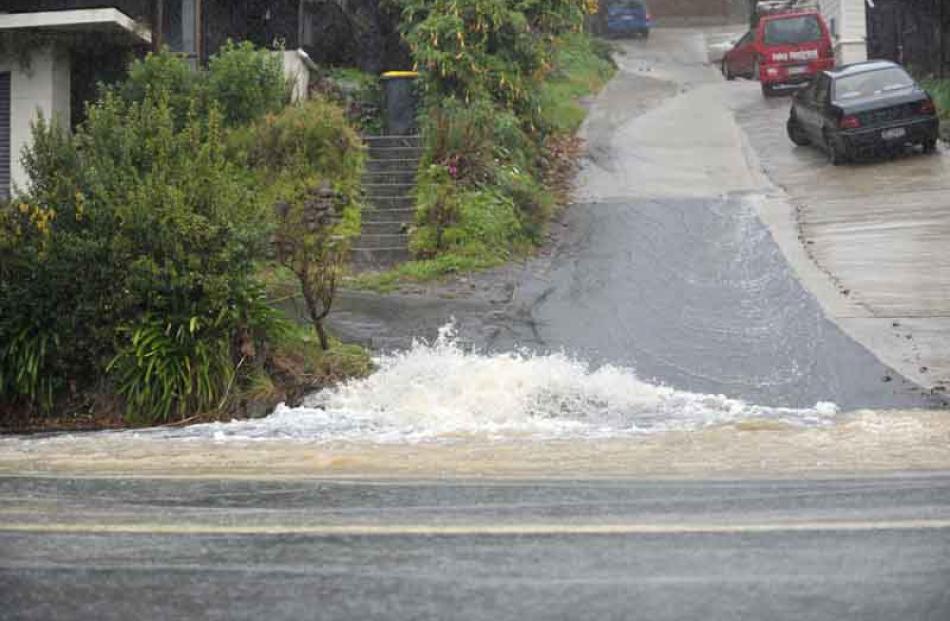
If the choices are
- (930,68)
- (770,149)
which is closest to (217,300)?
(770,149)

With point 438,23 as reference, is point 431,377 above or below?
below

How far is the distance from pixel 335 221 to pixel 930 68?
1854 centimetres

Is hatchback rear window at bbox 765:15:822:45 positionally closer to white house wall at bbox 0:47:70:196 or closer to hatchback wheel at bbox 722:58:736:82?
hatchback wheel at bbox 722:58:736:82

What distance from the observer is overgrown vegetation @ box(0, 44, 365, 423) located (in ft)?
41.7

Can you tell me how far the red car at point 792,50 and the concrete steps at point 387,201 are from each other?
12.9 m

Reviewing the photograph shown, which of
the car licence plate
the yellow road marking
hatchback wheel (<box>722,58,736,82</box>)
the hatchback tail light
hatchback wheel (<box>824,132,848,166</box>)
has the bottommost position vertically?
the yellow road marking

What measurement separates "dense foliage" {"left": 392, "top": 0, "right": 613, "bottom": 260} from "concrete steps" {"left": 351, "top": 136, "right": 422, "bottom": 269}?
0.30 metres

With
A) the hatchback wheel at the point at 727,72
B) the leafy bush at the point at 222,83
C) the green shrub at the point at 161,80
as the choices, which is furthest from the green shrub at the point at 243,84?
the hatchback wheel at the point at 727,72

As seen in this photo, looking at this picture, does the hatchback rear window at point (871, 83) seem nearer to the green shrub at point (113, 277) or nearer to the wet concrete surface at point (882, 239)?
the wet concrete surface at point (882, 239)

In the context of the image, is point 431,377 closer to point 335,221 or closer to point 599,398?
point 599,398

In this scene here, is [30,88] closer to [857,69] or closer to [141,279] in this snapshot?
[141,279]

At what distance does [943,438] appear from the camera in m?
10.7

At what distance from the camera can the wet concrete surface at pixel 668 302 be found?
1347 centimetres

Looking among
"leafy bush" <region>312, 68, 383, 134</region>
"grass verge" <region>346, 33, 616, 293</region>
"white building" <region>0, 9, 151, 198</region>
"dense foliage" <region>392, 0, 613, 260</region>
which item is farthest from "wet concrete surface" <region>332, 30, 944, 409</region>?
"white building" <region>0, 9, 151, 198</region>
